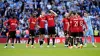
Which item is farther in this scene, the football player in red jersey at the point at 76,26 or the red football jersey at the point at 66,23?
the red football jersey at the point at 66,23

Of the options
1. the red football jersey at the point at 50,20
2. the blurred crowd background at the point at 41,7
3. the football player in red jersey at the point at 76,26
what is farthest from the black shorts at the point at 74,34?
the blurred crowd background at the point at 41,7

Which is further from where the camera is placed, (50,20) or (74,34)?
(50,20)

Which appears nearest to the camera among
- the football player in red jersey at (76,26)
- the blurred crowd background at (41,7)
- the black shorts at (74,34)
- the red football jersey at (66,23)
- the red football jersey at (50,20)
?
the football player in red jersey at (76,26)

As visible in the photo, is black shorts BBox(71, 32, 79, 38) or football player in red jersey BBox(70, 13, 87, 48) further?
black shorts BBox(71, 32, 79, 38)

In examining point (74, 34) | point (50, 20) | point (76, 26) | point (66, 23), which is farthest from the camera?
point (66, 23)

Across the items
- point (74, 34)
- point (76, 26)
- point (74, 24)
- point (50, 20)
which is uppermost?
point (50, 20)

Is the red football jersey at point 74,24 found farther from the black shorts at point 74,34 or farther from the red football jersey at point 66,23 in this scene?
the red football jersey at point 66,23

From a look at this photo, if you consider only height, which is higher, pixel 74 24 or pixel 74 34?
pixel 74 24

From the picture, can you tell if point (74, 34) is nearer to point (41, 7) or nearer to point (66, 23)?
point (66, 23)

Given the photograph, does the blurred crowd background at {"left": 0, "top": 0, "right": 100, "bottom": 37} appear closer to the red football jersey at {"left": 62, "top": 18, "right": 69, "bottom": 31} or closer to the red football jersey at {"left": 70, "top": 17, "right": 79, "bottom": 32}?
the red football jersey at {"left": 62, "top": 18, "right": 69, "bottom": 31}

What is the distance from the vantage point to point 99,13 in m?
36.0

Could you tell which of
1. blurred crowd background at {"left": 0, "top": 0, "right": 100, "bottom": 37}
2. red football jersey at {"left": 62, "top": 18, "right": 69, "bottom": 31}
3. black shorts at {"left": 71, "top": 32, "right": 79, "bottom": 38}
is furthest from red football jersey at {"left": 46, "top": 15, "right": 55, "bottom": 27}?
blurred crowd background at {"left": 0, "top": 0, "right": 100, "bottom": 37}

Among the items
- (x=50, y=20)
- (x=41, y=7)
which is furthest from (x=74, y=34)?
(x=41, y=7)

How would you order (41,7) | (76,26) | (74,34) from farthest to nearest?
(41,7)
(74,34)
(76,26)
